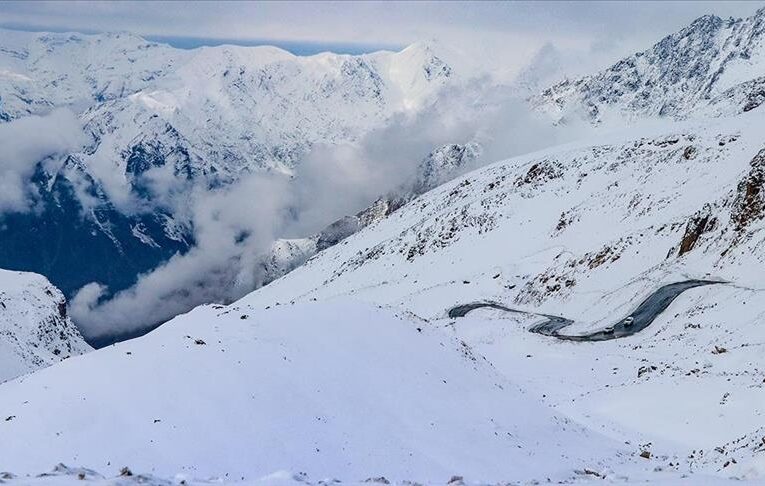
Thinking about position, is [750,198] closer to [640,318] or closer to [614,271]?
[640,318]

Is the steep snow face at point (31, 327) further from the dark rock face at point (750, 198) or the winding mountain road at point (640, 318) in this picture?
the dark rock face at point (750, 198)

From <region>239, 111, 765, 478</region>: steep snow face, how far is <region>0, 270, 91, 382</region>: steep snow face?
139ft

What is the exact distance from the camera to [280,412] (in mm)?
21359

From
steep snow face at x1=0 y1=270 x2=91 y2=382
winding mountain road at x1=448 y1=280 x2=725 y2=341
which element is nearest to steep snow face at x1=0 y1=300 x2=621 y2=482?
winding mountain road at x1=448 y1=280 x2=725 y2=341

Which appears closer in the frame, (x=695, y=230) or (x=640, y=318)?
(x=640, y=318)

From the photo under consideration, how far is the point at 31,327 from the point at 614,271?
115 m

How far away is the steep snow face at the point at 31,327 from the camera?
12950 centimetres

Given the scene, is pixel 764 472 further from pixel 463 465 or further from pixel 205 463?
pixel 205 463

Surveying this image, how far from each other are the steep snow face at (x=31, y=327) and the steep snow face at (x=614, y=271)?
139ft

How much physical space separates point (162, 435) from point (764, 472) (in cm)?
1404

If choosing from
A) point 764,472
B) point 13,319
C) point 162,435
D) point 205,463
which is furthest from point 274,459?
point 13,319

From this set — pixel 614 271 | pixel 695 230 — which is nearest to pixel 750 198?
pixel 695 230

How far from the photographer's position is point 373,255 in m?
145

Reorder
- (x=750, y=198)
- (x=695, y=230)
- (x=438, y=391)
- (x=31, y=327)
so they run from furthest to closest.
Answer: (x=31, y=327) → (x=695, y=230) → (x=750, y=198) → (x=438, y=391)
